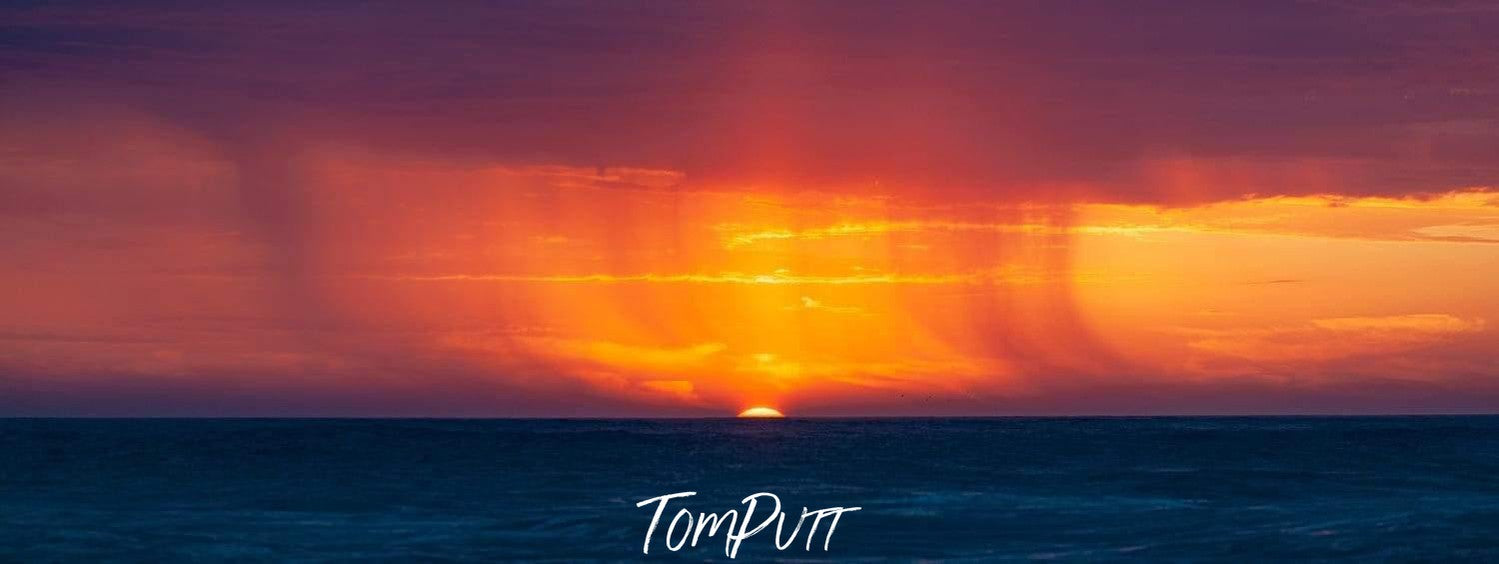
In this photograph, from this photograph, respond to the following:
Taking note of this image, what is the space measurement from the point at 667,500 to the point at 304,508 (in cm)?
911

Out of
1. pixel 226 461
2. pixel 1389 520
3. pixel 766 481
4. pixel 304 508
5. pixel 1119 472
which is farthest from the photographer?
pixel 226 461

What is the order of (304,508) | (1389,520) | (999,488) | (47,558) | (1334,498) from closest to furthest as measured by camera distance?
(47,558), (1389,520), (304,508), (1334,498), (999,488)

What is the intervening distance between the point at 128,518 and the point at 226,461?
24240mm

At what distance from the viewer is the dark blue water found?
26.9 metres

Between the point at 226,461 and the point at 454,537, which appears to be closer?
the point at 454,537

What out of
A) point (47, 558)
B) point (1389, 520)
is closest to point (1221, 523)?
point (1389, 520)

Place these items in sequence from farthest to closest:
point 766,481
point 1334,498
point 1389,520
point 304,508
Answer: point 766,481 < point 1334,498 < point 304,508 < point 1389,520

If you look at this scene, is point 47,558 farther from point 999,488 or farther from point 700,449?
point 700,449

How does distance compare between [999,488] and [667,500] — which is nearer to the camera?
[667,500]

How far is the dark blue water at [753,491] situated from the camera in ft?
88.1

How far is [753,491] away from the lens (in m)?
40.7

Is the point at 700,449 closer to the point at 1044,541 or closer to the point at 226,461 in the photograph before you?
the point at 226,461

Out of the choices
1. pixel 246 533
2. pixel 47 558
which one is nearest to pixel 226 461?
pixel 246 533

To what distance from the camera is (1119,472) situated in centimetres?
4694
